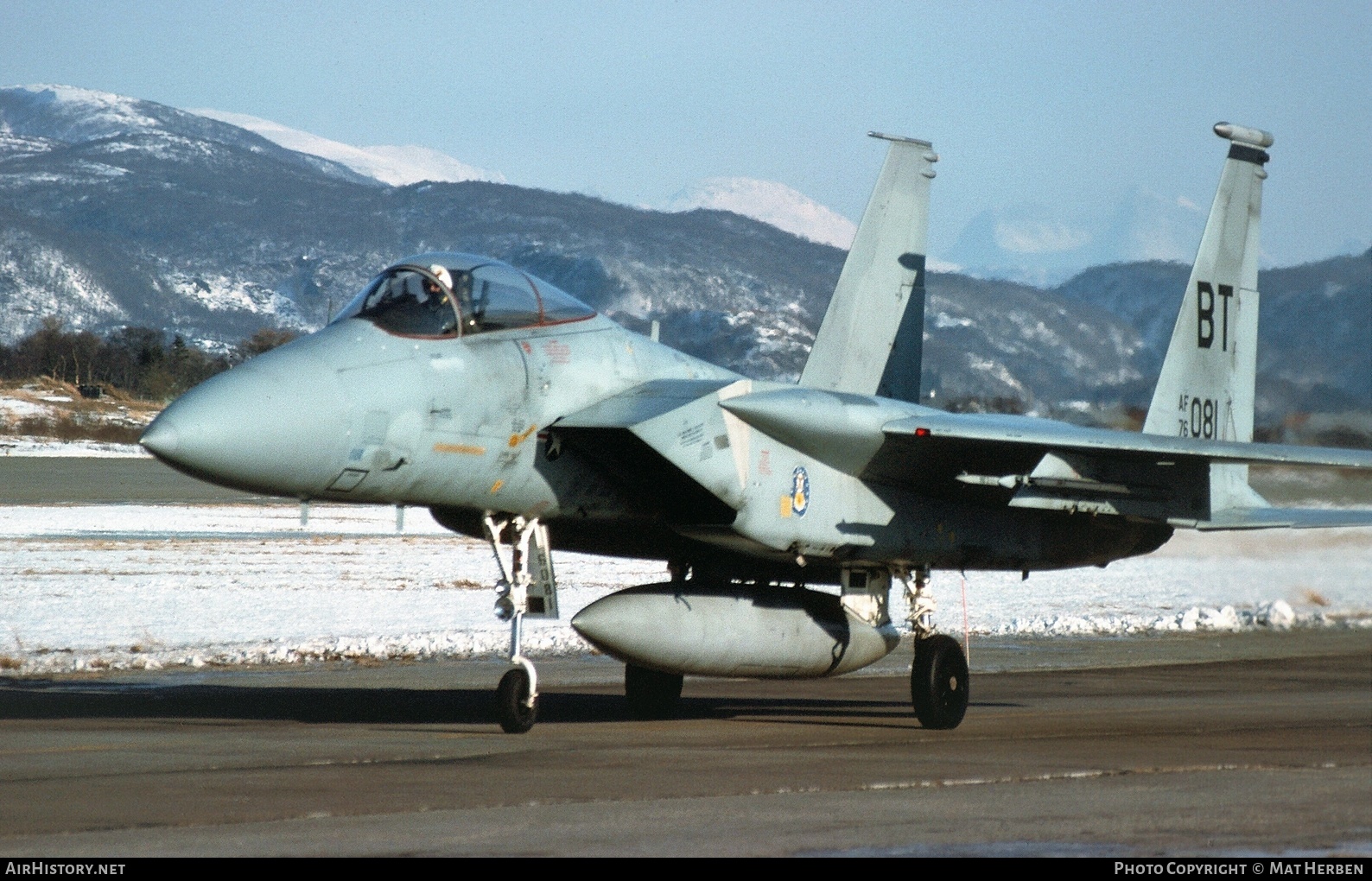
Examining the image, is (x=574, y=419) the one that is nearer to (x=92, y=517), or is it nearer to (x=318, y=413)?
(x=318, y=413)

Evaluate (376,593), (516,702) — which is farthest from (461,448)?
(376,593)

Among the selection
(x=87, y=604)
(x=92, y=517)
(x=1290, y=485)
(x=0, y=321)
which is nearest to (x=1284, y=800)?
(x=1290, y=485)

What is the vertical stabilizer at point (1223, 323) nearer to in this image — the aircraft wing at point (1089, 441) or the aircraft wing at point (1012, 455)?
the aircraft wing at point (1012, 455)

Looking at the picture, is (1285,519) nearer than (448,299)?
No

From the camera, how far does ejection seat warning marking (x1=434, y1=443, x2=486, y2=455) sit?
32.1 ft

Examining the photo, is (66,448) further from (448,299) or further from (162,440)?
(162,440)

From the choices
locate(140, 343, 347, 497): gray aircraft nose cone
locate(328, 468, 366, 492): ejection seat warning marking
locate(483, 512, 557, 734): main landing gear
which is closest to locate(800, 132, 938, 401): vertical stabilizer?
locate(483, 512, 557, 734): main landing gear

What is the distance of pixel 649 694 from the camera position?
1232 cm

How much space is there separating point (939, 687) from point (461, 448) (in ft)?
12.8

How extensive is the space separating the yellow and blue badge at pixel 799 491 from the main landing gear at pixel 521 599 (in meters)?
1.67

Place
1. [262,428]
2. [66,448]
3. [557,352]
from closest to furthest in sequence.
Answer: [262,428] → [557,352] → [66,448]

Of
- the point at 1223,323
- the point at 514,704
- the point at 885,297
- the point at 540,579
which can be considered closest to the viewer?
the point at 514,704

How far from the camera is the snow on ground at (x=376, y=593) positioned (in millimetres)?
16516

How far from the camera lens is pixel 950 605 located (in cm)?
2264
